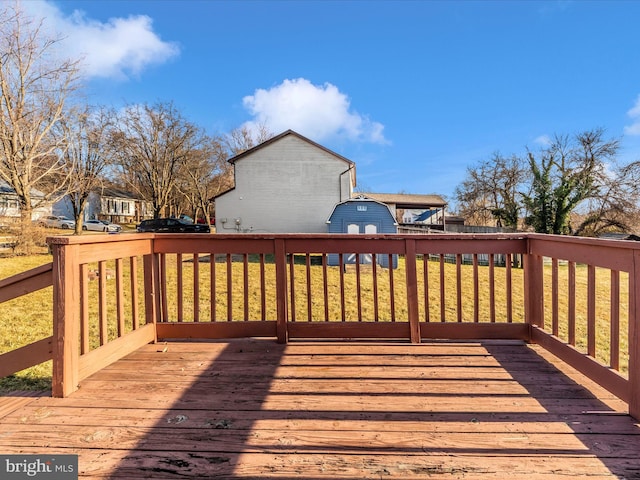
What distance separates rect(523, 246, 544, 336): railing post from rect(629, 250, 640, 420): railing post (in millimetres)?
1221

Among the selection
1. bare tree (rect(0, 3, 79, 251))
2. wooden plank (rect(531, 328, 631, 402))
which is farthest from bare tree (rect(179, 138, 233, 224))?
wooden plank (rect(531, 328, 631, 402))

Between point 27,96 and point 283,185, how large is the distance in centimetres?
1178

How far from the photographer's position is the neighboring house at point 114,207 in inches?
1495

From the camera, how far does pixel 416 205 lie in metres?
25.2

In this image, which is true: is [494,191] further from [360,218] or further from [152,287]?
[152,287]

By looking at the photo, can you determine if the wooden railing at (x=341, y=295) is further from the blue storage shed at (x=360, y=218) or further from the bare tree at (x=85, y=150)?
the bare tree at (x=85, y=150)

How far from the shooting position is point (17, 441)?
173 centimetres

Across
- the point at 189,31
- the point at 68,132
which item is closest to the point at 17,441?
the point at 189,31

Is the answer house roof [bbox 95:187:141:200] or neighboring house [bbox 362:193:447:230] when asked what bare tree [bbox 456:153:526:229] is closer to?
neighboring house [bbox 362:193:447:230]

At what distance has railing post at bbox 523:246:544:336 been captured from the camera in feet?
10.3

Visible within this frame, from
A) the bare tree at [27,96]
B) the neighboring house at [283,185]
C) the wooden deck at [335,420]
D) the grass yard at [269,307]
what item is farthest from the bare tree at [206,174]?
the wooden deck at [335,420]

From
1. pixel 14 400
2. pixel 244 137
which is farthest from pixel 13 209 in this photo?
pixel 244 137

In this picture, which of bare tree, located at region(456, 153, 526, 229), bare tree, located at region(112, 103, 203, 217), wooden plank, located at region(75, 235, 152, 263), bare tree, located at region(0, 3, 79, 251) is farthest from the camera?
bare tree, located at region(456, 153, 526, 229)

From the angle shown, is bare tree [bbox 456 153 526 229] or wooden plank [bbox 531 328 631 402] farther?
bare tree [bbox 456 153 526 229]
